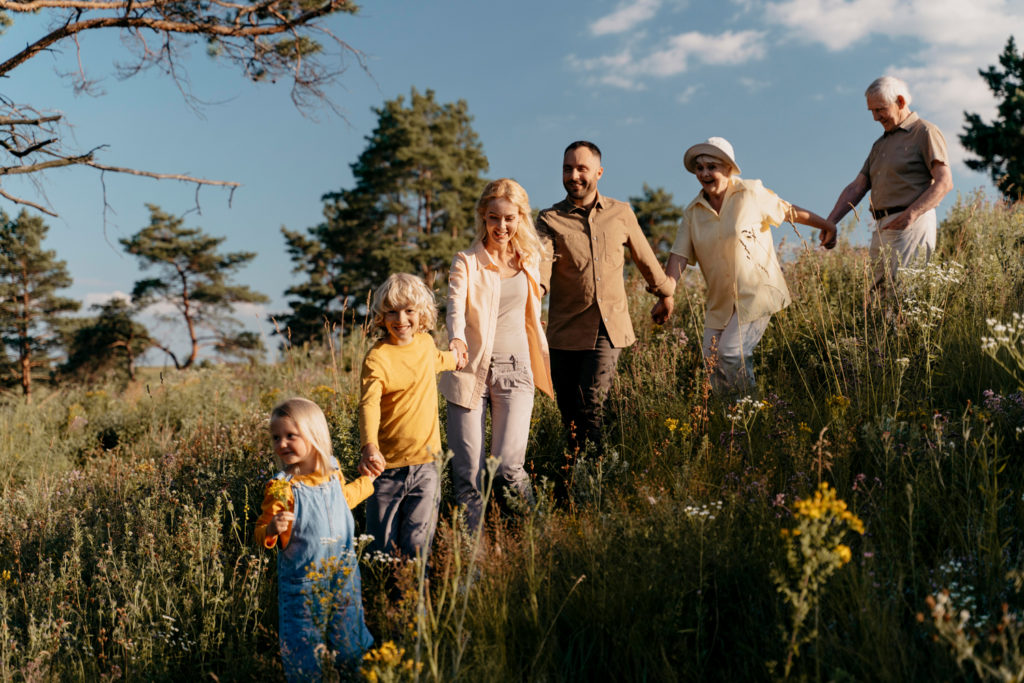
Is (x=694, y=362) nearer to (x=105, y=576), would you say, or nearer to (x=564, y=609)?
(x=564, y=609)

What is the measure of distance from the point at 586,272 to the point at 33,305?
36.5 metres

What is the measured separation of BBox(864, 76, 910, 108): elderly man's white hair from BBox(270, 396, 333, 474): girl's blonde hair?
4670 mm

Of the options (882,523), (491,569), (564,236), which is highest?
(564,236)

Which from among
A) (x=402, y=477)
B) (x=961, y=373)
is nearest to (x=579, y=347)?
(x=402, y=477)

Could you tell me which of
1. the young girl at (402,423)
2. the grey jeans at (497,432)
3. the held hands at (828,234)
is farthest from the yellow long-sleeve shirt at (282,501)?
the held hands at (828,234)

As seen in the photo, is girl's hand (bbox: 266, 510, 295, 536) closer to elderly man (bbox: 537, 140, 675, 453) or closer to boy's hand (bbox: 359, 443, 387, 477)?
boy's hand (bbox: 359, 443, 387, 477)

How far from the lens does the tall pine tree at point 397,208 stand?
89.8 feet

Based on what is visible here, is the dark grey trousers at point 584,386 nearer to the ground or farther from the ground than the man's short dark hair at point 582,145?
nearer to the ground

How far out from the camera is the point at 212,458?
5.46 m

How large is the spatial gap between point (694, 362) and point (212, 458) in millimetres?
3898

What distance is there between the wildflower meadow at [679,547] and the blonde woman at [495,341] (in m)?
0.30

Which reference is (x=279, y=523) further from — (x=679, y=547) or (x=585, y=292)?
(x=585, y=292)

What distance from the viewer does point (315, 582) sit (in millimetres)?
2510

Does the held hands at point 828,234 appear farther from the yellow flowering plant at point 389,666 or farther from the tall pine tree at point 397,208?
the tall pine tree at point 397,208
